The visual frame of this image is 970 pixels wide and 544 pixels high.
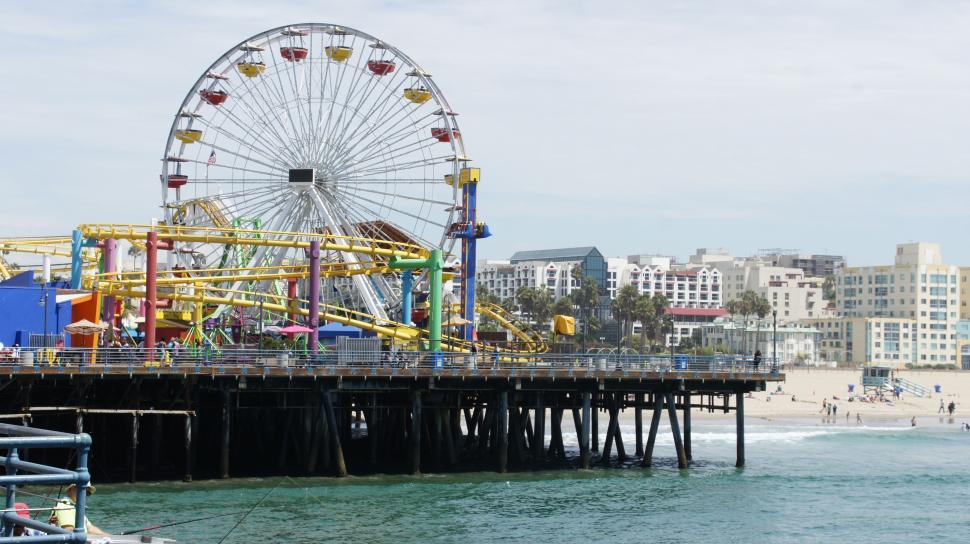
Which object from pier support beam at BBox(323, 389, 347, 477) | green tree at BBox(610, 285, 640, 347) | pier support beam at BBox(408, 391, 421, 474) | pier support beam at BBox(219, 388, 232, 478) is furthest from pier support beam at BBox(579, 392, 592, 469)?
green tree at BBox(610, 285, 640, 347)

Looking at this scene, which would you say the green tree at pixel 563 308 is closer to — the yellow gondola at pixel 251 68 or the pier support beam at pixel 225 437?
the yellow gondola at pixel 251 68

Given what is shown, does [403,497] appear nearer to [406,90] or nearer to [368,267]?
[368,267]

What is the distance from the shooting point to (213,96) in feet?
237

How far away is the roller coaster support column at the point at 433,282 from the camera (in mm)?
60531

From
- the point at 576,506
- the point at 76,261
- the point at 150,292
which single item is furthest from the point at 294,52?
the point at 576,506

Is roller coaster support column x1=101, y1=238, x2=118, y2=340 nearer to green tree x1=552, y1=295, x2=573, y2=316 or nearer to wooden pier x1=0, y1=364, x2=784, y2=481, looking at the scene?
wooden pier x1=0, y1=364, x2=784, y2=481

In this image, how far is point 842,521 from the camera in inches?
1837

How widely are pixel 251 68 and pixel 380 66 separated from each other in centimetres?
667

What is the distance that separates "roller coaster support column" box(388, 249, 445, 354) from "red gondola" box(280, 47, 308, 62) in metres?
14.6

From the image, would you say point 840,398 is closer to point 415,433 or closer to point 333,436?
point 415,433

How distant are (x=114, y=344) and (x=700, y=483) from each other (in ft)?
78.5

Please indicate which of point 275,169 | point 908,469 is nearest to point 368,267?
point 275,169

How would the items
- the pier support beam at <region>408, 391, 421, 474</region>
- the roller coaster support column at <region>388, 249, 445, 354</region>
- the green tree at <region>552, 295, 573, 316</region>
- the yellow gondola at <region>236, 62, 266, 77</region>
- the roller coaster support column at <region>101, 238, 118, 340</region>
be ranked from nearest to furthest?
the pier support beam at <region>408, 391, 421, 474</region> → the roller coaster support column at <region>388, 249, 445, 354</region> → the roller coaster support column at <region>101, 238, 118, 340</region> → the yellow gondola at <region>236, 62, 266, 77</region> → the green tree at <region>552, 295, 573, 316</region>

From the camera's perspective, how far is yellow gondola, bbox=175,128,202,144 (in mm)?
72938
